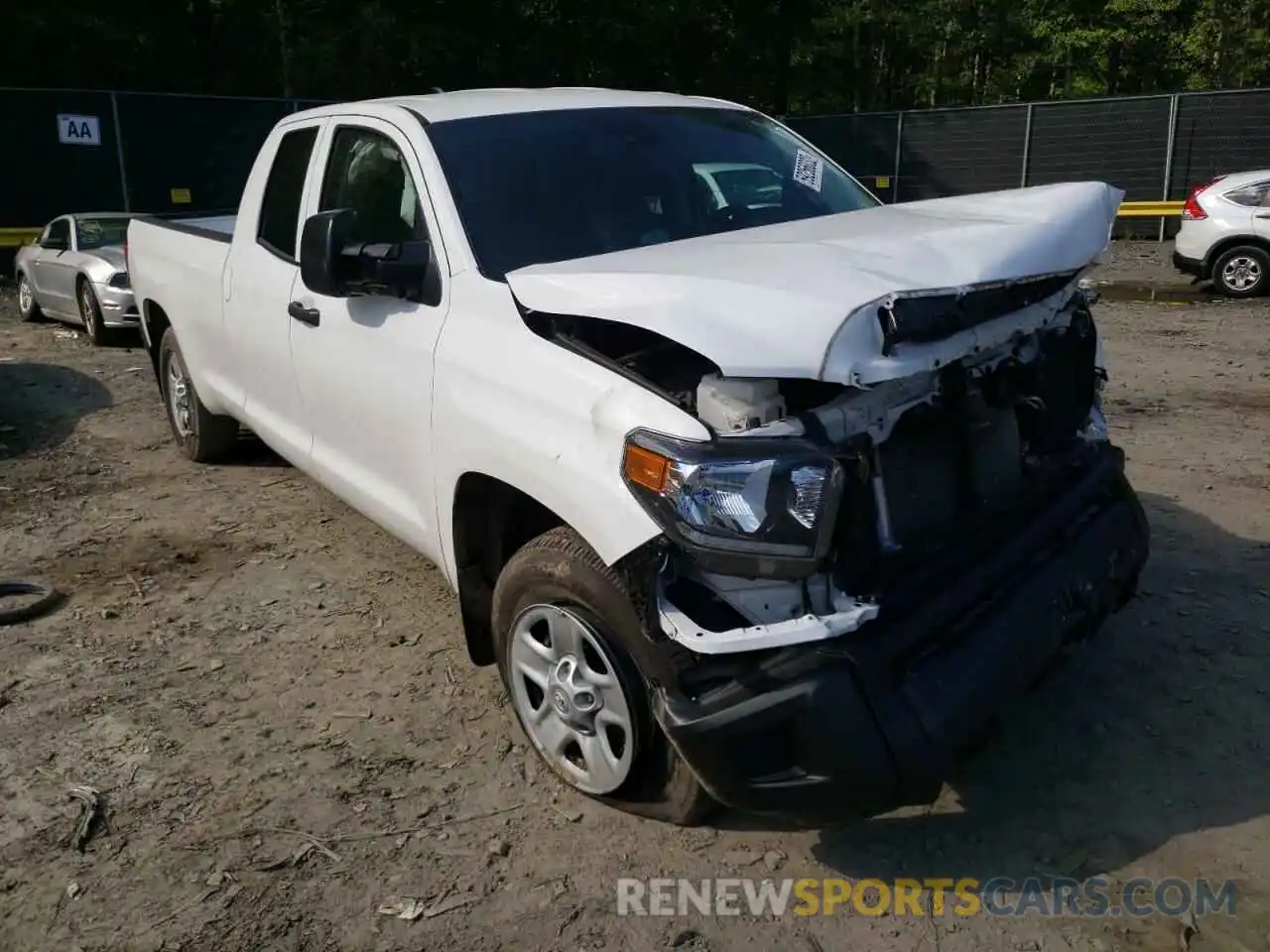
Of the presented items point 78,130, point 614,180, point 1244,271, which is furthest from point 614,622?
point 78,130

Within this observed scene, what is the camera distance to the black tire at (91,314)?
36.0ft

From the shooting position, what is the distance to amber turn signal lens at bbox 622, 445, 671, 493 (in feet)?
8.19

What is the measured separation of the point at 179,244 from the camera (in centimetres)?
578

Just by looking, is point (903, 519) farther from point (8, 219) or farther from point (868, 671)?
point (8, 219)

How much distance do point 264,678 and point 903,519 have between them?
8.10 ft

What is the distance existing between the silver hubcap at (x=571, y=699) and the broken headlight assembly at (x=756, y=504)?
0.56 metres

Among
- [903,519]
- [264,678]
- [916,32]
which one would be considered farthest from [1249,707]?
[916,32]

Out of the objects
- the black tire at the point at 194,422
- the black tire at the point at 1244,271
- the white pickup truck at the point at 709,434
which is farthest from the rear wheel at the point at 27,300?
the black tire at the point at 1244,271

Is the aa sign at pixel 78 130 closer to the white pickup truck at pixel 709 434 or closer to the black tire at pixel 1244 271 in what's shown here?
the white pickup truck at pixel 709 434

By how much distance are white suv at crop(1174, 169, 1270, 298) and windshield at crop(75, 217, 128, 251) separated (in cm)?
1235

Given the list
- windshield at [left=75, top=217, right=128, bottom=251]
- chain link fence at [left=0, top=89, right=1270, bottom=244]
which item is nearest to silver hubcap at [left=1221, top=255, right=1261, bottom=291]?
chain link fence at [left=0, top=89, right=1270, bottom=244]

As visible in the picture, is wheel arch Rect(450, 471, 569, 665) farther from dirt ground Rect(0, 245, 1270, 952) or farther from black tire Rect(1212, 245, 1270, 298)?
black tire Rect(1212, 245, 1270, 298)

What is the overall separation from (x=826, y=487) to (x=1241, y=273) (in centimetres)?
1264

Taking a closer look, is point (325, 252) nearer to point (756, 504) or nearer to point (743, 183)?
point (743, 183)
